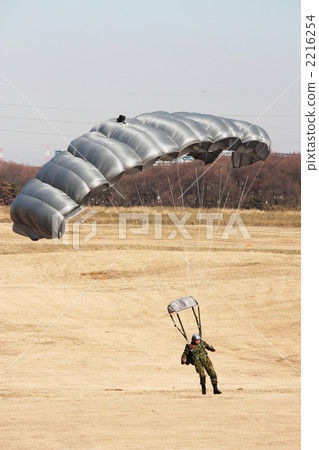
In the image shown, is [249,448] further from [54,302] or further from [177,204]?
[177,204]

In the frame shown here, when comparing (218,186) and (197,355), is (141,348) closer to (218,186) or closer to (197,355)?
(197,355)

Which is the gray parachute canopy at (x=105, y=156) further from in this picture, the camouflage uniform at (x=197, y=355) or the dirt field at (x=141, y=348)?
the camouflage uniform at (x=197, y=355)

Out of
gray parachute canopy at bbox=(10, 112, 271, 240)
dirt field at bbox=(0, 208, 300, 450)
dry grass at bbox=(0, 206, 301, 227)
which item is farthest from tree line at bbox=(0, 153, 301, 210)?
gray parachute canopy at bbox=(10, 112, 271, 240)

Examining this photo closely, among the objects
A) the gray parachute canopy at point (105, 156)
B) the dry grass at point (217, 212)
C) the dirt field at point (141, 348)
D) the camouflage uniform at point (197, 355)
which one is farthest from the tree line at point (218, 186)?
Answer: the camouflage uniform at point (197, 355)

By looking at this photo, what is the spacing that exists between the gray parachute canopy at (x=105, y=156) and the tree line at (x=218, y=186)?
29.4 m

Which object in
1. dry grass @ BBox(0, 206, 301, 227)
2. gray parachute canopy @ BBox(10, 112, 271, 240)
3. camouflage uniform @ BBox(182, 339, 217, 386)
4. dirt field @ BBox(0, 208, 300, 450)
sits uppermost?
gray parachute canopy @ BBox(10, 112, 271, 240)

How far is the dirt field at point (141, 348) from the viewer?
13.4 m

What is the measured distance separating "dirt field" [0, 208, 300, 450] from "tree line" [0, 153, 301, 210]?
12516 millimetres

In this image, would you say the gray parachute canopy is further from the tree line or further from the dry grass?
the dry grass

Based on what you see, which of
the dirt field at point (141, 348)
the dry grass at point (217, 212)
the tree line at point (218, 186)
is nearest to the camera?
the dirt field at point (141, 348)

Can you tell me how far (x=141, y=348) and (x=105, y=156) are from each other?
6773 mm

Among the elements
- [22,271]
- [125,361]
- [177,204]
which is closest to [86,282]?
[22,271]

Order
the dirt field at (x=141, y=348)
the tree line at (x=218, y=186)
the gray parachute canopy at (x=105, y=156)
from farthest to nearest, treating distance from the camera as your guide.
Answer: the tree line at (x=218, y=186) < the gray parachute canopy at (x=105, y=156) < the dirt field at (x=141, y=348)

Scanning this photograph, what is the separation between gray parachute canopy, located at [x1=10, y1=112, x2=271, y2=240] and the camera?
620 inches
